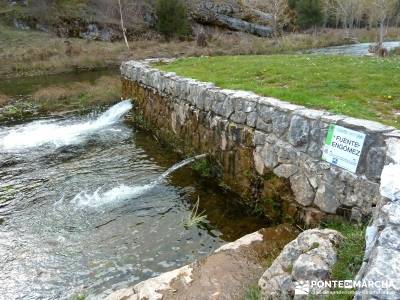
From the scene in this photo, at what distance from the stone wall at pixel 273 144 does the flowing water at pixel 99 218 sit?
0.66m

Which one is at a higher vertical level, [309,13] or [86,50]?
[309,13]

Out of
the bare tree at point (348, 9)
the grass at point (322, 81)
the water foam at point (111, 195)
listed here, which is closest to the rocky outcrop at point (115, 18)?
the bare tree at point (348, 9)

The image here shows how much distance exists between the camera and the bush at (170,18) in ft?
129

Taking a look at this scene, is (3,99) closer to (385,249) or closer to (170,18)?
(385,249)

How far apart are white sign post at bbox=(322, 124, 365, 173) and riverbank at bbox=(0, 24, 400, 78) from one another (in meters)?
23.4

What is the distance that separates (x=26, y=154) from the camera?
10.9 meters

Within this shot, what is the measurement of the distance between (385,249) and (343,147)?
8.30 feet

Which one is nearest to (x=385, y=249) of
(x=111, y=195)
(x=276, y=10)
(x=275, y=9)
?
(x=111, y=195)

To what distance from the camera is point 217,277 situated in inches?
183

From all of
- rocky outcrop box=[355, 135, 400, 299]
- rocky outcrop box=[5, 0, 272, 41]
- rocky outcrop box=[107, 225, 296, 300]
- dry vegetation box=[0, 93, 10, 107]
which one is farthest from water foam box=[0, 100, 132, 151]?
rocky outcrop box=[5, 0, 272, 41]

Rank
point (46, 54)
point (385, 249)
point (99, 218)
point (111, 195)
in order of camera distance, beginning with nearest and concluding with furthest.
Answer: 1. point (385, 249)
2. point (99, 218)
3. point (111, 195)
4. point (46, 54)

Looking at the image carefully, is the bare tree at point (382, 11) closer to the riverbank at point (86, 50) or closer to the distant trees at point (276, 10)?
the riverbank at point (86, 50)

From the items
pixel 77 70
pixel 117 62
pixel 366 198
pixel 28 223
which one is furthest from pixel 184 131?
pixel 117 62

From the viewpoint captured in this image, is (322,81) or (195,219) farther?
(322,81)
